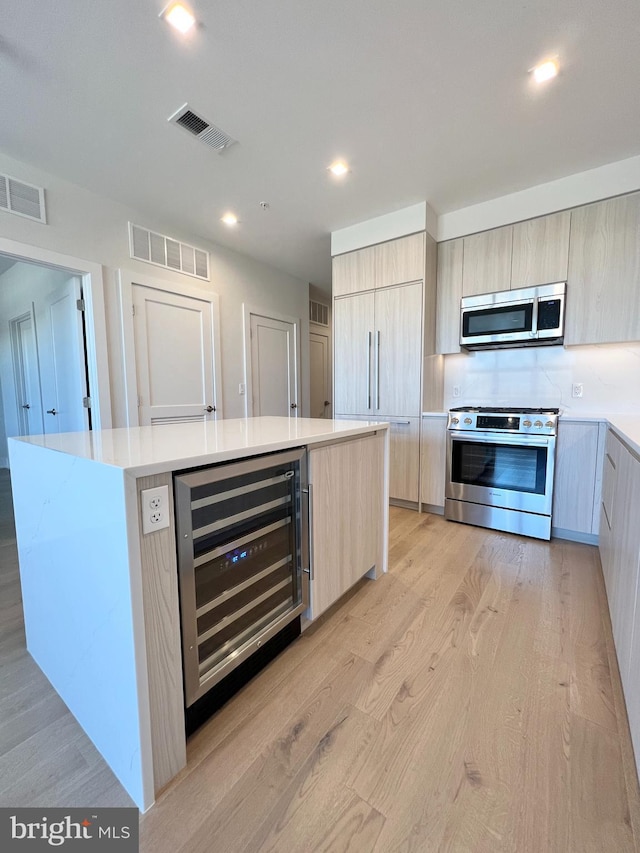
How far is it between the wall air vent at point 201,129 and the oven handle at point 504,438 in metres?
2.67

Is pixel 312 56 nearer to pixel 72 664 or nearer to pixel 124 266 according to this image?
pixel 124 266

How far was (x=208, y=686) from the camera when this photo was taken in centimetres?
113

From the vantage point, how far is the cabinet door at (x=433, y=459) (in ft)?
10.2

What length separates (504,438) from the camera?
8.89 ft

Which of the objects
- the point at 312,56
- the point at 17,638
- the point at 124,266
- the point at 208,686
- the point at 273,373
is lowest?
the point at 17,638

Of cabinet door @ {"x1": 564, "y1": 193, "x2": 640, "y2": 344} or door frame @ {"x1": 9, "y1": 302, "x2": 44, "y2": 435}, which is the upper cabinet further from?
door frame @ {"x1": 9, "y1": 302, "x2": 44, "y2": 435}

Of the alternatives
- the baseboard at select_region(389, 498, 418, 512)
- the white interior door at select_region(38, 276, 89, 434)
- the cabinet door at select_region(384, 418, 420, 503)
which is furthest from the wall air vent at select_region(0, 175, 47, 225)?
the baseboard at select_region(389, 498, 418, 512)

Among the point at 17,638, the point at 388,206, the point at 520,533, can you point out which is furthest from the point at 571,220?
the point at 17,638

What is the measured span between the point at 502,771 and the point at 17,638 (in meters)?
2.04

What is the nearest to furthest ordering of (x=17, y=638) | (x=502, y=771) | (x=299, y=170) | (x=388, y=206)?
(x=502, y=771)
(x=17, y=638)
(x=299, y=170)
(x=388, y=206)

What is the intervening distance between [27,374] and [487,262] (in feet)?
17.3

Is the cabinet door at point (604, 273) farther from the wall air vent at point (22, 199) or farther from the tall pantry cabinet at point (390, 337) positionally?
the wall air vent at point (22, 199)

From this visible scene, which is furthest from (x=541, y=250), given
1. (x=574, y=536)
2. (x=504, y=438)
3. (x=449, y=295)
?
(x=574, y=536)

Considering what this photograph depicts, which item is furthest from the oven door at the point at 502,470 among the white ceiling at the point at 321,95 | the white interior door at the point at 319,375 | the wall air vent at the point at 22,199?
the wall air vent at the point at 22,199
